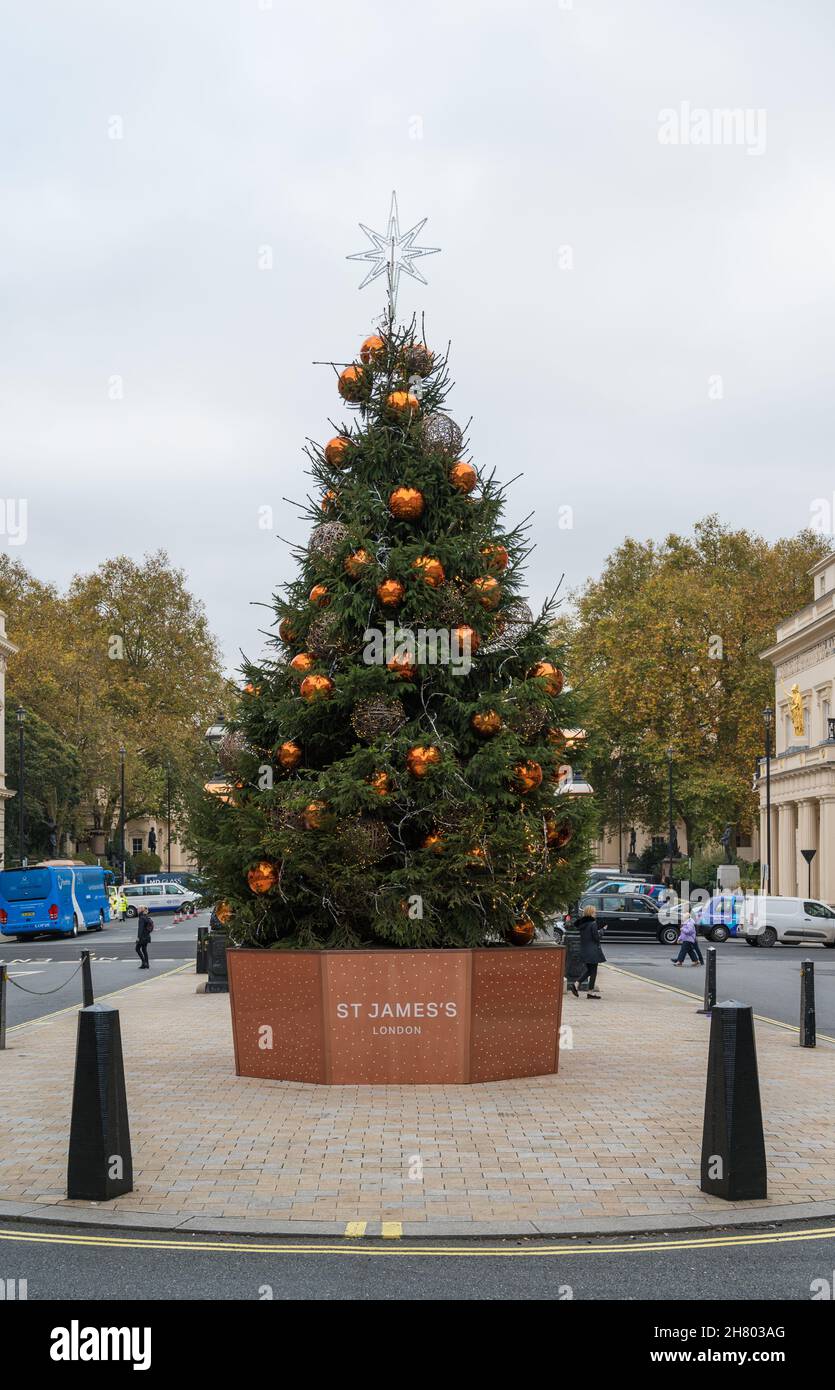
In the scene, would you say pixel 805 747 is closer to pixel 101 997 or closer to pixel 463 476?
pixel 101 997

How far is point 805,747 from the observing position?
A: 212 ft

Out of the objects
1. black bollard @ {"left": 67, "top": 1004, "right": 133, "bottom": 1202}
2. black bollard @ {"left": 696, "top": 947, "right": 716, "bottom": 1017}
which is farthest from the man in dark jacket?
black bollard @ {"left": 67, "top": 1004, "right": 133, "bottom": 1202}

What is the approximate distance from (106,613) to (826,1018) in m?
69.8

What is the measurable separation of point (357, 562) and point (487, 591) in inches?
47.0

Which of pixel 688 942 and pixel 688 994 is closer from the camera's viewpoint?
pixel 688 994

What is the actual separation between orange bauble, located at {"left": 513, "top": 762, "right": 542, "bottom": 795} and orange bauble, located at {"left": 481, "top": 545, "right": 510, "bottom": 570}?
6.06ft

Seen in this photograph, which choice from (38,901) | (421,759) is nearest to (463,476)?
(421,759)

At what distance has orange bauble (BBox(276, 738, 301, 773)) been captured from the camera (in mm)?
13016

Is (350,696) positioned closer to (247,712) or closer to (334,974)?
(247,712)

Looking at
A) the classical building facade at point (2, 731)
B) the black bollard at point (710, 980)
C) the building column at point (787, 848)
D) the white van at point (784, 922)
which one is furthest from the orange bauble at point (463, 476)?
the classical building facade at point (2, 731)

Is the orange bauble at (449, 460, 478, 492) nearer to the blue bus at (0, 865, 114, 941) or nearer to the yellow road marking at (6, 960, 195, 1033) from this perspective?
the yellow road marking at (6, 960, 195, 1033)

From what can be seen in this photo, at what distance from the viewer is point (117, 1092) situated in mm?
8375

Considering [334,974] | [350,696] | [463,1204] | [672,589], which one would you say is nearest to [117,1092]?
[463,1204]

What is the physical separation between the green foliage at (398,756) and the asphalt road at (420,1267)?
5.02 m
